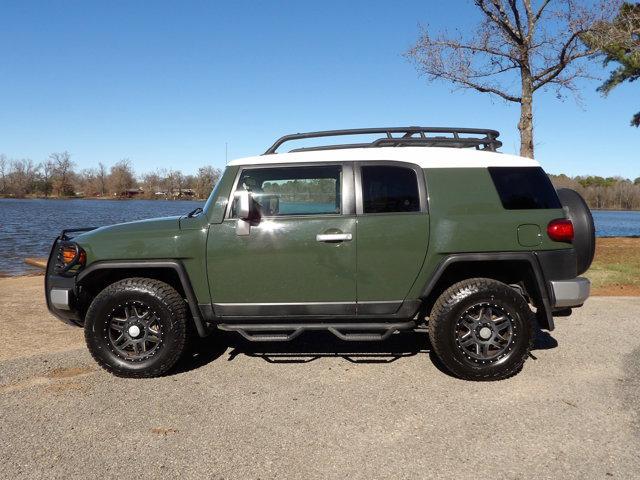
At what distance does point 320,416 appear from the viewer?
3262 mm

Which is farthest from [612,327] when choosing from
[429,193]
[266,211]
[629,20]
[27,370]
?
[629,20]

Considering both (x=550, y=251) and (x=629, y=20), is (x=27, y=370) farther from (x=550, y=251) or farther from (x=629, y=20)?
(x=629, y=20)

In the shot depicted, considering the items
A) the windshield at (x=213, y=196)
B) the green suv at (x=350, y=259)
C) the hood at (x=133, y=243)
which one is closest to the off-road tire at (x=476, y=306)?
the green suv at (x=350, y=259)

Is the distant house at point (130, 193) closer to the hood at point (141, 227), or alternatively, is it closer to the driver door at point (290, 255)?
the hood at point (141, 227)

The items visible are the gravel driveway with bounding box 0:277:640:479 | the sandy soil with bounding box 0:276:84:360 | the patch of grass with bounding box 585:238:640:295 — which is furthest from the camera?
the patch of grass with bounding box 585:238:640:295

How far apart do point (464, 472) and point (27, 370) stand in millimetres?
3746

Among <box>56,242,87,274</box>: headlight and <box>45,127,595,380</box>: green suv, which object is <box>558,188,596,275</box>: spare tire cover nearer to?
<box>45,127,595,380</box>: green suv

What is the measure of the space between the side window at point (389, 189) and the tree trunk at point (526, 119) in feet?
27.1

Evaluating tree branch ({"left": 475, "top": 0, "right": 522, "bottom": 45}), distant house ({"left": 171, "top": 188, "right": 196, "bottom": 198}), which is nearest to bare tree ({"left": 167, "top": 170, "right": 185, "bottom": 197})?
distant house ({"left": 171, "top": 188, "right": 196, "bottom": 198})

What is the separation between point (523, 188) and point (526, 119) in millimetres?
8241

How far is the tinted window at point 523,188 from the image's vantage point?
388 cm

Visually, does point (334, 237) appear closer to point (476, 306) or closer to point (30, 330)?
point (476, 306)

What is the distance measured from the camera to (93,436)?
2998 mm

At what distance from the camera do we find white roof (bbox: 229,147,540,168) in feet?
13.0
